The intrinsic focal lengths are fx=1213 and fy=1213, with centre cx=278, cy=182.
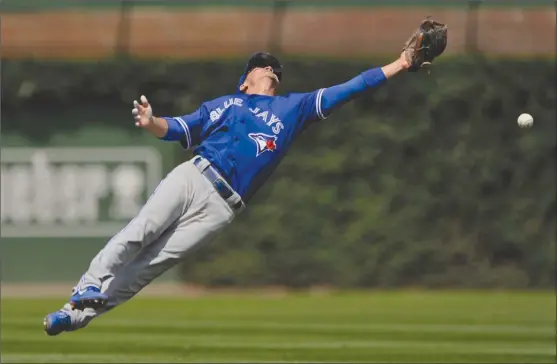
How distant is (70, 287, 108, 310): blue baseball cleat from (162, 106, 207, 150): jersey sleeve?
1.28 m

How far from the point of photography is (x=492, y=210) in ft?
63.2

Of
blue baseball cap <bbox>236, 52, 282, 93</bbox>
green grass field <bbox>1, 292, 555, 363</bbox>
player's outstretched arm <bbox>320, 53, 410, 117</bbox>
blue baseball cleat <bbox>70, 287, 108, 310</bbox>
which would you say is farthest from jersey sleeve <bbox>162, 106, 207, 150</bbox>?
green grass field <bbox>1, 292, 555, 363</bbox>

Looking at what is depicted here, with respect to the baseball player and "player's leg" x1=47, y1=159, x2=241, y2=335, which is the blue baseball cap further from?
"player's leg" x1=47, y1=159, x2=241, y2=335

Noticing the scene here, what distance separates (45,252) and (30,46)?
11.5 feet

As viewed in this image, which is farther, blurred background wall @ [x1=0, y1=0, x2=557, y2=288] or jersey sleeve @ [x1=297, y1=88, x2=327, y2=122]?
blurred background wall @ [x1=0, y1=0, x2=557, y2=288]

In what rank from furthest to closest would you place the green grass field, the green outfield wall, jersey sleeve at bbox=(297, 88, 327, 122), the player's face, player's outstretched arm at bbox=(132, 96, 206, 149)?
the green outfield wall, the green grass field, the player's face, jersey sleeve at bbox=(297, 88, 327, 122), player's outstretched arm at bbox=(132, 96, 206, 149)

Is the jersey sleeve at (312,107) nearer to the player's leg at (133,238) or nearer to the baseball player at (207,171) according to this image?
the baseball player at (207,171)

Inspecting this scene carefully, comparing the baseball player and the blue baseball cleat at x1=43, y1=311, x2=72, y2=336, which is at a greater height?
the baseball player

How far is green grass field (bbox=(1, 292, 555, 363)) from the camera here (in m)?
11.8

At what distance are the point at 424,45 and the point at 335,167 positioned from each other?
1084cm

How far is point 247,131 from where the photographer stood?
858 centimetres

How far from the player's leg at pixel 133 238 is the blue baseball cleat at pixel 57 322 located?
105 mm

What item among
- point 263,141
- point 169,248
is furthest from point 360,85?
point 169,248

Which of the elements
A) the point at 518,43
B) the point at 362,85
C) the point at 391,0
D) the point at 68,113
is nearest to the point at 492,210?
the point at 518,43
